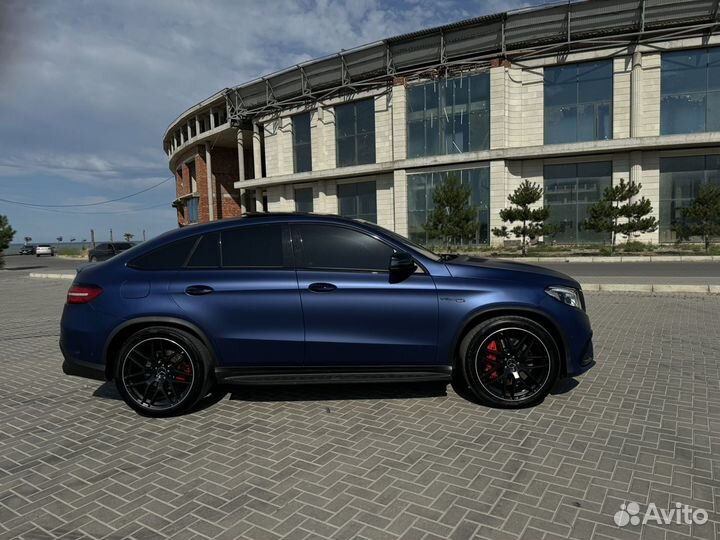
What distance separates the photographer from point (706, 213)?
2134 cm

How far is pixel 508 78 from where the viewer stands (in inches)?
1047

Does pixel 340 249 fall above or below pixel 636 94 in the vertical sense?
below

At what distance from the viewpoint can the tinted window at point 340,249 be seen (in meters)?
3.86

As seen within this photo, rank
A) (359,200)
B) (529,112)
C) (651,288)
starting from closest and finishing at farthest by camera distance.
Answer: (651,288) → (529,112) → (359,200)

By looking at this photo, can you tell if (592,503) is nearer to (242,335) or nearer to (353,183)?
(242,335)

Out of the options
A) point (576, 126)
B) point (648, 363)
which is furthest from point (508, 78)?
point (648, 363)

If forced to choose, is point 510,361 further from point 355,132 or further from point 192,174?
point 192,174

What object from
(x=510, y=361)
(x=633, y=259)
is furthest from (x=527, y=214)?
(x=510, y=361)

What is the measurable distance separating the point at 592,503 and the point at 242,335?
2.74m

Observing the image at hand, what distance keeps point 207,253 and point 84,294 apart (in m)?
1.11

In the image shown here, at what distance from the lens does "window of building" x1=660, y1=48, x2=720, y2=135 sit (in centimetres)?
2392

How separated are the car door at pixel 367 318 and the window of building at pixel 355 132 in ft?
95.1

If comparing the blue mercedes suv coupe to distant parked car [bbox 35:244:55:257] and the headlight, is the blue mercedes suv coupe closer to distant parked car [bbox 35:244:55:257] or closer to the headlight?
the headlight

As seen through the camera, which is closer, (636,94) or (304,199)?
(636,94)
